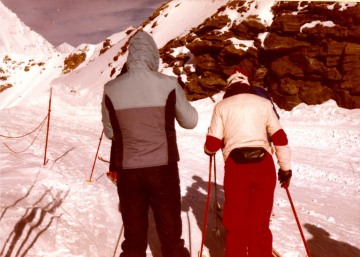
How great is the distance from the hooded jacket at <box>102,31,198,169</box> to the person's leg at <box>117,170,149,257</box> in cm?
13

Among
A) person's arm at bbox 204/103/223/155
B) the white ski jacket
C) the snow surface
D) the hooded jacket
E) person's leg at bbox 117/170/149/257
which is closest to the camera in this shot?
the hooded jacket

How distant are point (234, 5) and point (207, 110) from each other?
10.7m

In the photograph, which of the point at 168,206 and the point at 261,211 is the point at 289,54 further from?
the point at 168,206

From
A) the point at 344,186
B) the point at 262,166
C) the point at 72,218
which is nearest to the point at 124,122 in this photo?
the point at 262,166

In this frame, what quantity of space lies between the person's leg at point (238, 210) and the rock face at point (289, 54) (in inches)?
650

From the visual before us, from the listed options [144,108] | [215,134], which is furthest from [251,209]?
[144,108]

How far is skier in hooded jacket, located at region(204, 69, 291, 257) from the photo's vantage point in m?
3.76

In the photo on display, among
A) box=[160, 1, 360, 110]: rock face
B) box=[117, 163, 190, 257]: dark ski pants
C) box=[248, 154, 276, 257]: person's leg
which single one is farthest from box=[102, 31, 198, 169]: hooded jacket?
box=[160, 1, 360, 110]: rock face

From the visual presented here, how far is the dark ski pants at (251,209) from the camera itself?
3.78 metres

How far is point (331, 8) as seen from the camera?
826 inches

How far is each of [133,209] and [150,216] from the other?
287 cm

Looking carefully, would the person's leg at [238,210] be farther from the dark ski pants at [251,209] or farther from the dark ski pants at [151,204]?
the dark ski pants at [151,204]

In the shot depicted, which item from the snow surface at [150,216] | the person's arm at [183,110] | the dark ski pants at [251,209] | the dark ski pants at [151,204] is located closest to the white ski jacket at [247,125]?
the dark ski pants at [251,209]

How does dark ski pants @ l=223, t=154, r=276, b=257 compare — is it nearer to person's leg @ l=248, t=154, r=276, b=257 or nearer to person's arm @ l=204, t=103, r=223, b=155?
person's leg @ l=248, t=154, r=276, b=257
